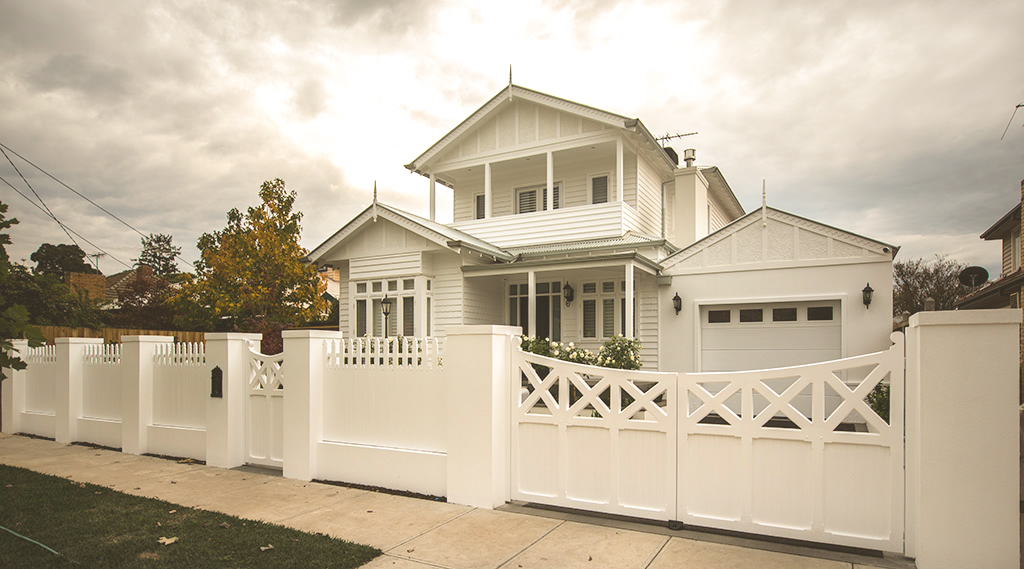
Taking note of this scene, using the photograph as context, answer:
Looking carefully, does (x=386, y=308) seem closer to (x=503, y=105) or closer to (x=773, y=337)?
(x=503, y=105)

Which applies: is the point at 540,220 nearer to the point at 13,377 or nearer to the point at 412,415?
the point at 412,415

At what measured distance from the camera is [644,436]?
4.78 metres

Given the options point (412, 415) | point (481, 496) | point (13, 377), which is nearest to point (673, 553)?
point (481, 496)

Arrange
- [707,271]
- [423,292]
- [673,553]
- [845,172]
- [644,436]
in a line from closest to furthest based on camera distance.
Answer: [673,553] < [644,436] < [707,271] < [423,292] < [845,172]

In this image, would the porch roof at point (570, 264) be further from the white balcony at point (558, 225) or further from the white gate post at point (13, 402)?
the white gate post at point (13, 402)

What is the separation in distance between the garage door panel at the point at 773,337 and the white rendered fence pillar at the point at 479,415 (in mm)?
8482

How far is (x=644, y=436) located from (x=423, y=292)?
9.92 meters

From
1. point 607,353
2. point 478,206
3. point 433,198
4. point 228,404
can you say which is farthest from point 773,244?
point 228,404

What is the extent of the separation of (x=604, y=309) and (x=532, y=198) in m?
4.36

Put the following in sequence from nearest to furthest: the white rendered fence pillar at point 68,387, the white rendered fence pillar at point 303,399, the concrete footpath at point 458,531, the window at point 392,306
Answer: the concrete footpath at point 458,531, the white rendered fence pillar at point 303,399, the white rendered fence pillar at point 68,387, the window at point 392,306

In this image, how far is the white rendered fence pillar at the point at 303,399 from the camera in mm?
6488

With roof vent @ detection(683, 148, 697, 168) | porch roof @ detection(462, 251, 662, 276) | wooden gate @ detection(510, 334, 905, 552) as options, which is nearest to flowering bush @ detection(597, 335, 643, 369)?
porch roof @ detection(462, 251, 662, 276)

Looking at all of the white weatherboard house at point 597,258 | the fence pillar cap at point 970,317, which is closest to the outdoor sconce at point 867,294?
the white weatherboard house at point 597,258

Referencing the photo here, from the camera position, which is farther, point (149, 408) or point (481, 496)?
point (149, 408)
